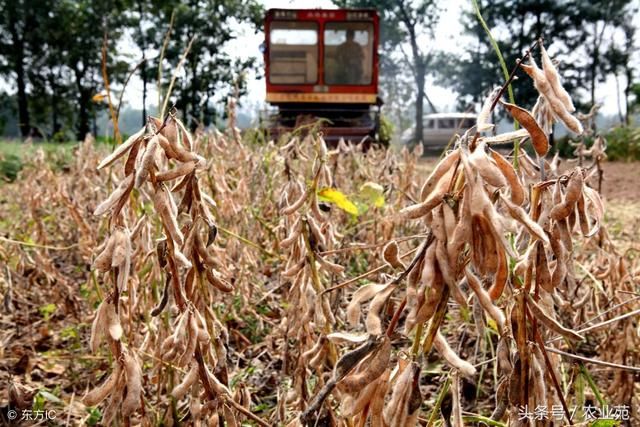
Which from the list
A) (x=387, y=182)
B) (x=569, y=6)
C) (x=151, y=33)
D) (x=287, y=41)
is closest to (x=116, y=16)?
(x=151, y=33)

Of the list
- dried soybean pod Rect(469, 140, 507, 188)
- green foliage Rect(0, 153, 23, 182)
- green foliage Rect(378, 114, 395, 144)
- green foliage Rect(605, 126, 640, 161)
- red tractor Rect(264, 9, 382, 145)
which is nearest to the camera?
dried soybean pod Rect(469, 140, 507, 188)

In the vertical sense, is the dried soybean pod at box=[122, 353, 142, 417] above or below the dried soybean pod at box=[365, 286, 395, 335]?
below

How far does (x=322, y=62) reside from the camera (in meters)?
13.5

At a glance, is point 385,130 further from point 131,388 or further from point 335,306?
point 131,388

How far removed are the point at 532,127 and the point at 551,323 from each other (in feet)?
0.79

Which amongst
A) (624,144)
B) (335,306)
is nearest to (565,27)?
(624,144)

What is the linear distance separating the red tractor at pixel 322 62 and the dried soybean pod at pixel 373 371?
12808mm

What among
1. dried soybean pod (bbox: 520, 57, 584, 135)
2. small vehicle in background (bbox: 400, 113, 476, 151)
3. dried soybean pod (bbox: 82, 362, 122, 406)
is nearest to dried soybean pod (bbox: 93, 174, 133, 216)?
dried soybean pod (bbox: 82, 362, 122, 406)

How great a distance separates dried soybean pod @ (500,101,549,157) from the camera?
0.58m

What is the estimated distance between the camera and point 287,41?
13.6 m

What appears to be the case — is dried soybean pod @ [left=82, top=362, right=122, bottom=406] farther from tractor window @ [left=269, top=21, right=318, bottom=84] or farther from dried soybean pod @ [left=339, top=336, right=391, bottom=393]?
tractor window @ [left=269, top=21, right=318, bottom=84]

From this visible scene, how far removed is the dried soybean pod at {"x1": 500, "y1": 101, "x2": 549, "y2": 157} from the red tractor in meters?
12.7

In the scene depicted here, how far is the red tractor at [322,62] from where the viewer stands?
43.7 feet

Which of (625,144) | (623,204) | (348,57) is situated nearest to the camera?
(623,204)
